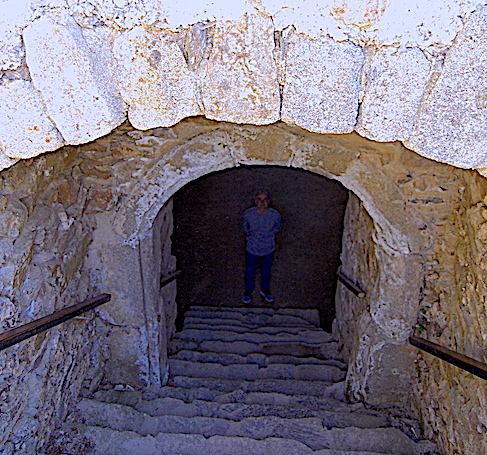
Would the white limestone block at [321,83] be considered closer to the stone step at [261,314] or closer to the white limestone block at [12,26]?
the white limestone block at [12,26]

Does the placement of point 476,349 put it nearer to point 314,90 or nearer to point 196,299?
point 314,90

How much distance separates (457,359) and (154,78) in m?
2.03

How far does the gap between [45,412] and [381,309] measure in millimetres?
2356

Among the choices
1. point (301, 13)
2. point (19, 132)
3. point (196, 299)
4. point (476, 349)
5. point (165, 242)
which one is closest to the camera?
point (301, 13)

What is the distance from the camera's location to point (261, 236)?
4773mm

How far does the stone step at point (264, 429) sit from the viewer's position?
290cm

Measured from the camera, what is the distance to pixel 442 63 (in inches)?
59.0

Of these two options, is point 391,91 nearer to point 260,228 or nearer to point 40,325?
point 40,325

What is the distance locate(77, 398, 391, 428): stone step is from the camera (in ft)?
10.4

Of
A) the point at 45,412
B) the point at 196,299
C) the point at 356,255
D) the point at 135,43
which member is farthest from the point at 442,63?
the point at 196,299

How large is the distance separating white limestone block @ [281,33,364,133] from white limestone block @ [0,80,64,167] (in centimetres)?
93

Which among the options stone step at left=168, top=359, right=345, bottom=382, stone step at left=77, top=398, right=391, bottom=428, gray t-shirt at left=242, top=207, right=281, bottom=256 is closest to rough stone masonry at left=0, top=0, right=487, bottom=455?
stone step at left=77, top=398, right=391, bottom=428

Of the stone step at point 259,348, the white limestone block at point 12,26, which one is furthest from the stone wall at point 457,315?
the white limestone block at point 12,26

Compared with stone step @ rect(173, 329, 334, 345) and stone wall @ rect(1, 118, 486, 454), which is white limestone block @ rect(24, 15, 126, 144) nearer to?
stone wall @ rect(1, 118, 486, 454)
